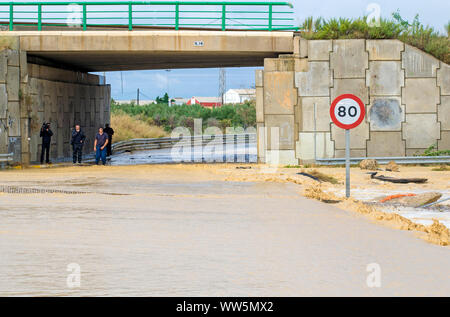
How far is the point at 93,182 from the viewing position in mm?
21328

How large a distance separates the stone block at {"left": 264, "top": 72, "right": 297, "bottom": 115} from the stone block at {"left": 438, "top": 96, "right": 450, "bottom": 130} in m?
5.35

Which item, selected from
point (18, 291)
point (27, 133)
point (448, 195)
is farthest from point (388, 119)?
point (18, 291)

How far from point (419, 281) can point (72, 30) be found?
2373cm

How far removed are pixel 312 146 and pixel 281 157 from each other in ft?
4.04

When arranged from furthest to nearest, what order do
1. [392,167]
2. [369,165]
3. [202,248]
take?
[369,165], [392,167], [202,248]

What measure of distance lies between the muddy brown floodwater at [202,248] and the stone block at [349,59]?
35.3 ft

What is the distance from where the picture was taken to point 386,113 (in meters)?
27.4

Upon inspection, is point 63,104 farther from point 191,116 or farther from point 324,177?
point 191,116

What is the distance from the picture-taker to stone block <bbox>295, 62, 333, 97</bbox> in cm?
2736

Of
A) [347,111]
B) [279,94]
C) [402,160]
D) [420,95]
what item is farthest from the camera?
[279,94]

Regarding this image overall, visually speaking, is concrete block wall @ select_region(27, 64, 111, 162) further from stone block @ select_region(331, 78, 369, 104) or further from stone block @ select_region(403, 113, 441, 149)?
stone block @ select_region(403, 113, 441, 149)

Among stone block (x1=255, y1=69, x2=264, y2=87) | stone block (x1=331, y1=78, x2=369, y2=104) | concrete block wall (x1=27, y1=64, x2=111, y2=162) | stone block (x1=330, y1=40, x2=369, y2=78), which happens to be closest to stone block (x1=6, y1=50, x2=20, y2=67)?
concrete block wall (x1=27, y1=64, x2=111, y2=162)

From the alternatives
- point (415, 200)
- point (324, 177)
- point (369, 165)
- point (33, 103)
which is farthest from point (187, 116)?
point (415, 200)

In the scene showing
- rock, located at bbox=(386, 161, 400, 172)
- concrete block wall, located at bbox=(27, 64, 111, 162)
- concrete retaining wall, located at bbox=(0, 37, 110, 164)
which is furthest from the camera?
concrete block wall, located at bbox=(27, 64, 111, 162)
